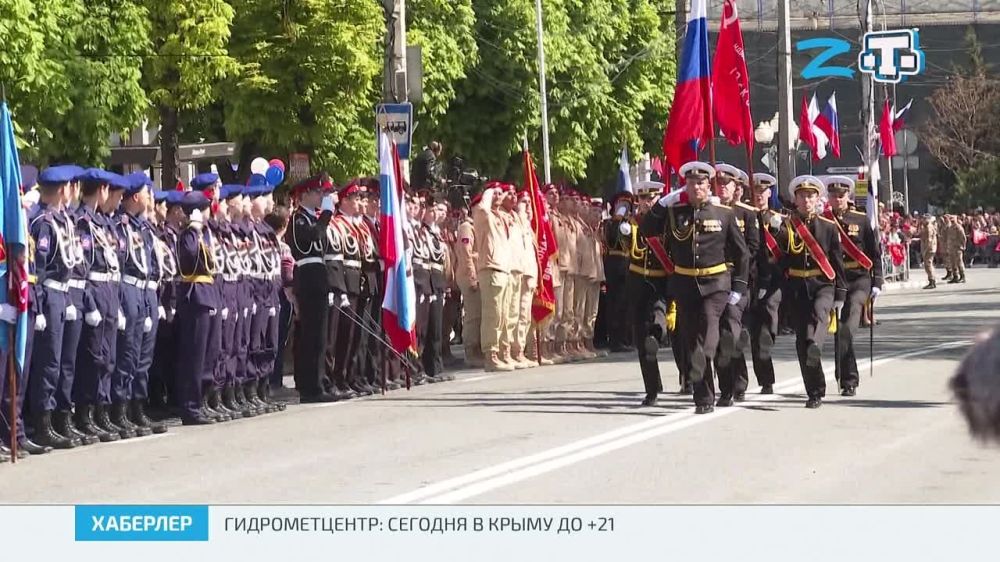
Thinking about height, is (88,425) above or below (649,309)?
below

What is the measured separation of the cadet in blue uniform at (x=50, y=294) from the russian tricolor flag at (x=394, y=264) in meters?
4.53

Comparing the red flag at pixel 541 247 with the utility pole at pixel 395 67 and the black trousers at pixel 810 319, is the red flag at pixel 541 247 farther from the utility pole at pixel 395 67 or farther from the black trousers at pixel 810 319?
the black trousers at pixel 810 319

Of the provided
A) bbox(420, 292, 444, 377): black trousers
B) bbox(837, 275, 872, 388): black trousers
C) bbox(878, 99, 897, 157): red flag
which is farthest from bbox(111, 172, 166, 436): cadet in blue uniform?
bbox(878, 99, 897, 157): red flag

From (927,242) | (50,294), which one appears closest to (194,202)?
(50,294)

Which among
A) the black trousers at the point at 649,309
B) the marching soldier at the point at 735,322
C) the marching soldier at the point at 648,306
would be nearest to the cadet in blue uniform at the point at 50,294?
the marching soldier at the point at 648,306

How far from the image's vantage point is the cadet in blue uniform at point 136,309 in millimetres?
13836

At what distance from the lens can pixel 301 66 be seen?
112 ft

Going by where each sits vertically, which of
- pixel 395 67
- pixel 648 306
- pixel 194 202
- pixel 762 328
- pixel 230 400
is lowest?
pixel 230 400

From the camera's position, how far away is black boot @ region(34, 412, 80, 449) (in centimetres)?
Result: 1305

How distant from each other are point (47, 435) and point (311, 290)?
406 cm

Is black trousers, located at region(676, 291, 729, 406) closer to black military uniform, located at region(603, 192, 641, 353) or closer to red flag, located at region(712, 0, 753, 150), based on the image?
red flag, located at region(712, 0, 753, 150)

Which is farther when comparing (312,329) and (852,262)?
(312,329)

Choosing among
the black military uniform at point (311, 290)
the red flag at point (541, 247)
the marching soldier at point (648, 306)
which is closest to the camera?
the marching soldier at point (648, 306)

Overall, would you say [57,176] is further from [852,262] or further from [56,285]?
[852,262]
